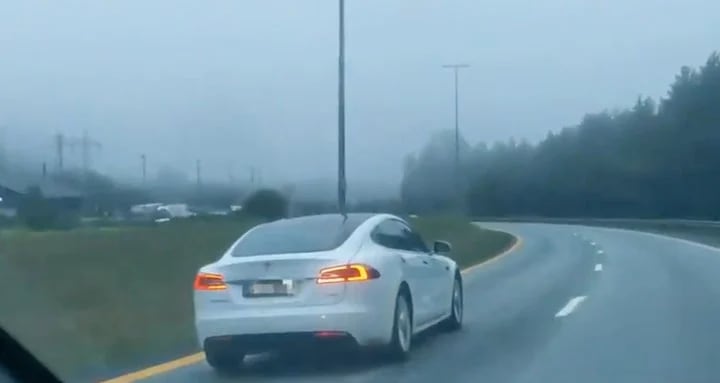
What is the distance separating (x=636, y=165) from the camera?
89.0 meters

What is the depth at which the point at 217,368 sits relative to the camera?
13.0 metres

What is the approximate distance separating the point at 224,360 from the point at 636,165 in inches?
3087

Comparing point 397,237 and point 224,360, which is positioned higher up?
point 397,237

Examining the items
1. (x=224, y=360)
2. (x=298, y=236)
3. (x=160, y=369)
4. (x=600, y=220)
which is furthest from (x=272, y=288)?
(x=600, y=220)

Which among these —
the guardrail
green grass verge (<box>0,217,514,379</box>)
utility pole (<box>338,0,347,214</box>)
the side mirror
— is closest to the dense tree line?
the guardrail

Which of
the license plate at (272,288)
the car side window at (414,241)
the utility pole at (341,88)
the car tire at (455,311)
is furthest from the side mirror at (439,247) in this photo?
the utility pole at (341,88)

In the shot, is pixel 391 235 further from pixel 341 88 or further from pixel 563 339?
pixel 341 88

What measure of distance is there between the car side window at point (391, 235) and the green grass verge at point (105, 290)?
2410mm

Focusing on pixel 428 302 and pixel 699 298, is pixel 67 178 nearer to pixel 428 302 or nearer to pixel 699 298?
pixel 428 302

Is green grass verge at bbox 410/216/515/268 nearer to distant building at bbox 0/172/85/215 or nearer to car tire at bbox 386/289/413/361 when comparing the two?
distant building at bbox 0/172/85/215

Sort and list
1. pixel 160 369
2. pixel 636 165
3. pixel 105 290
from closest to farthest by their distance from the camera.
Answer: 1. pixel 160 369
2. pixel 105 290
3. pixel 636 165

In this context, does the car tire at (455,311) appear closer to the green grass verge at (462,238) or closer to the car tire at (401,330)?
the car tire at (401,330)

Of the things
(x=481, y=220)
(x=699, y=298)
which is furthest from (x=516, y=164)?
(x=699, y=298)

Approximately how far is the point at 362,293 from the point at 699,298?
999cm
